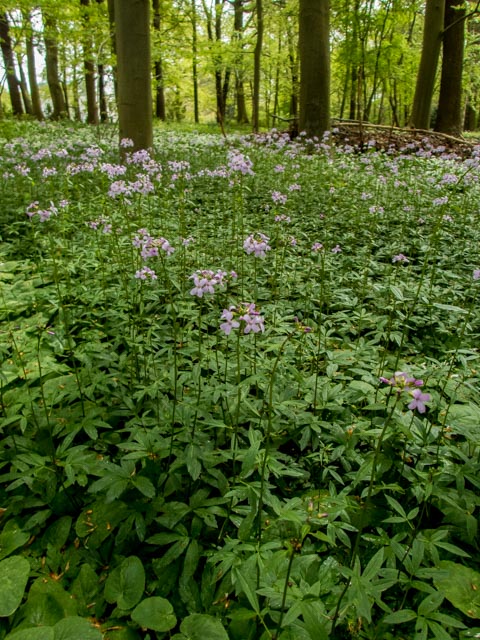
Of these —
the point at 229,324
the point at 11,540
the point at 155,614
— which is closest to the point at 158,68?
the point at 229,324

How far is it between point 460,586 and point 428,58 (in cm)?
1442

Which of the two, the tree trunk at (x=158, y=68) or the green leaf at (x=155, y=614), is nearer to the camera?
the green leaf at (x=155, y=614)

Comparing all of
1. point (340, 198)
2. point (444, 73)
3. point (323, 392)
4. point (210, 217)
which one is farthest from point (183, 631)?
point (444, 73)

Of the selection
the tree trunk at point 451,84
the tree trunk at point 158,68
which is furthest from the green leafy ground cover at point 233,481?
the tree trunk at point 158,68

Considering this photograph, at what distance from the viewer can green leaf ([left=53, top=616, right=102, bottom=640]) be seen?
1.49 metres

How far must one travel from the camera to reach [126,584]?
5.73ft

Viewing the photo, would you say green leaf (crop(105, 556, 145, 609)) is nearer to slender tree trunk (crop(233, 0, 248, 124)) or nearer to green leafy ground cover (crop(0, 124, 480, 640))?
green leafy ground cover (crop(0, 124, 480, 640))

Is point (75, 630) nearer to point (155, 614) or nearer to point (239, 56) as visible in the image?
point (155, 614)

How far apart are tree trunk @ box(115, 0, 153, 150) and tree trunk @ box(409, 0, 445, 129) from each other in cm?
893

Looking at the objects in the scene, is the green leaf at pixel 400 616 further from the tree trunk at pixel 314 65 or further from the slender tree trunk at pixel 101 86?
the slender tree trunk at pixel 101 86

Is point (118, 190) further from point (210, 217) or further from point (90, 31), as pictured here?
point (90, 31)

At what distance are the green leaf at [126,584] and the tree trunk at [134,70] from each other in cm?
729

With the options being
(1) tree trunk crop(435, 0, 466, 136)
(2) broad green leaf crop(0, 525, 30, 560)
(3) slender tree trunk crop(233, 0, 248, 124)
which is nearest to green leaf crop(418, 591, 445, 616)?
(2) broad green leaf crop(0, 525, 30, 560)

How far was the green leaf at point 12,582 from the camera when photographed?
5.24 feet
